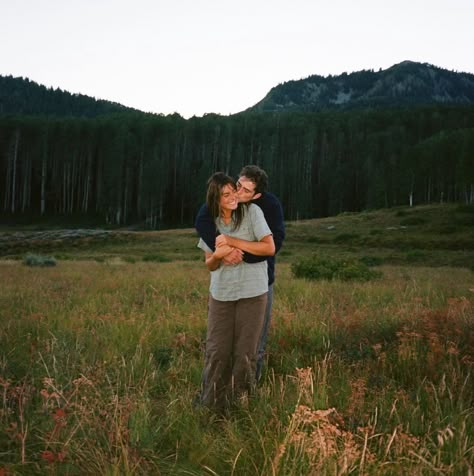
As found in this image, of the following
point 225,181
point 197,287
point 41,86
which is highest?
point 41,86

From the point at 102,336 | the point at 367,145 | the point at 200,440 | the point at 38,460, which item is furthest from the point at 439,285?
the point at 367,145

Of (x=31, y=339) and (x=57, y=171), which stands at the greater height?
(x=57, y=171)

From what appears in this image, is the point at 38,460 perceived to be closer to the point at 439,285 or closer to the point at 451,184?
the point at 439,285

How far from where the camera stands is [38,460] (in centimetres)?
246

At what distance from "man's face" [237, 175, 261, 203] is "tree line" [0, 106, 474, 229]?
188 feet

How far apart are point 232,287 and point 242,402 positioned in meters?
0.83

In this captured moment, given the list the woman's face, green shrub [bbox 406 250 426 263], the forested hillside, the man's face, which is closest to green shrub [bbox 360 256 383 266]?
green shrub [bbox 406 250 426 263]

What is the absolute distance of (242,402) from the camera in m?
3.09

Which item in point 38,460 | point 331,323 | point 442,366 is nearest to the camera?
point 38,460

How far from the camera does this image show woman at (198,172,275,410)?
3.38 m

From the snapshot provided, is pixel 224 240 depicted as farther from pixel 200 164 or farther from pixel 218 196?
pixel 200 164

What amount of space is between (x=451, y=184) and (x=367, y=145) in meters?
16.5

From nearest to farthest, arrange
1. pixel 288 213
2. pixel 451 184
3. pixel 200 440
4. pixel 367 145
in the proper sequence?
pixel 200 440, pixel 451 184, pixel 288 213, pixel 367 145

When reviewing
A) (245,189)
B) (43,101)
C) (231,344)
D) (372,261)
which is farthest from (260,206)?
(43,101)
